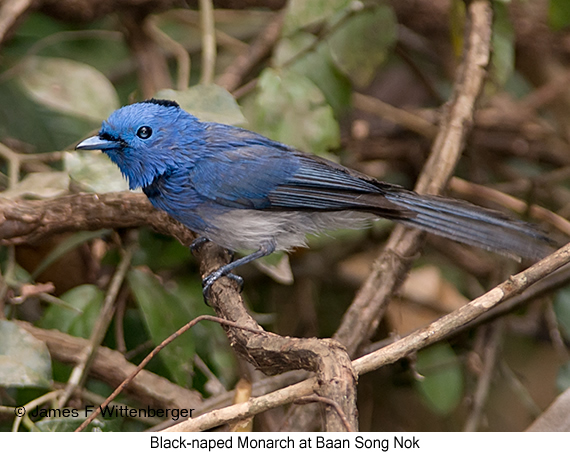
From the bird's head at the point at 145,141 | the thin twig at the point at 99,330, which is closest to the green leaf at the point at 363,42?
the bird's head at the point at 145,141

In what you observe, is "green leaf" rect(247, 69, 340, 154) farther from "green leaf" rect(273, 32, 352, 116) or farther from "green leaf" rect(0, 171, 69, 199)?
"green leaf" rect(0, 171, 69, 199)

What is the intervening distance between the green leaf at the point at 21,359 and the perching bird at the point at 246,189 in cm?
67

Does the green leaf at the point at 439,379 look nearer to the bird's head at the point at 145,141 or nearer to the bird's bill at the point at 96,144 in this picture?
the bird's head at the point at 145,141

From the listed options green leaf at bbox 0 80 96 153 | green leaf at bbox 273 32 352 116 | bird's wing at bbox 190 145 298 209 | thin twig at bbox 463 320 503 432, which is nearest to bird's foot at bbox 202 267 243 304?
bird's wing at bbox 190 145 298 209

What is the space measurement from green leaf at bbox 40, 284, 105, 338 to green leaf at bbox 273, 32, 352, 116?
1.44 m

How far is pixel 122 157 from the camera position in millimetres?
2809

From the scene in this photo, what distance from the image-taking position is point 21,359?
237cm

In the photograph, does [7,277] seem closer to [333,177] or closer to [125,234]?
[125,234]

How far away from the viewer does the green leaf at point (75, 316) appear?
287cm

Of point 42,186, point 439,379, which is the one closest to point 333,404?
point 42,186

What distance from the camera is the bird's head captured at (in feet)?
9.11

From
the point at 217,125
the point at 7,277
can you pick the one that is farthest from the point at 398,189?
the point at 7,277

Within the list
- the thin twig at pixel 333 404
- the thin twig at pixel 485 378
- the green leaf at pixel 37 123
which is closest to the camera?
the thin twig at pixel 333 404

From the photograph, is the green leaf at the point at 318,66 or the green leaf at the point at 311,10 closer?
→ the green leaf at the point at 311,10
